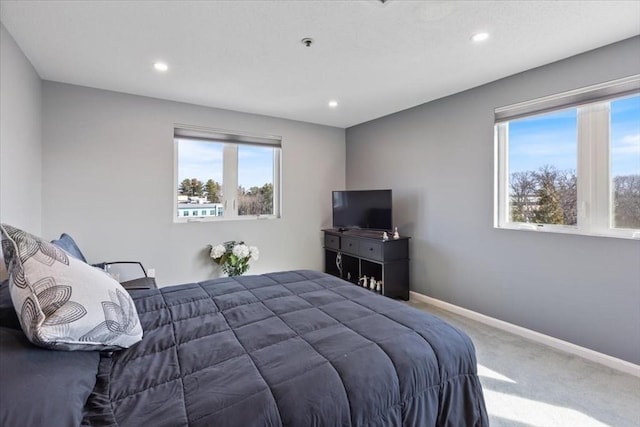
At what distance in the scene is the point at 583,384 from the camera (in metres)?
2.10

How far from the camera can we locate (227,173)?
4023 mm

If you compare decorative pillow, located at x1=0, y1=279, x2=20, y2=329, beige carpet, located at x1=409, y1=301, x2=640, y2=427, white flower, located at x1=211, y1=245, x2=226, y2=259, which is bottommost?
beige carpet, located at x1=409, y1=301, x2=640, y2=427

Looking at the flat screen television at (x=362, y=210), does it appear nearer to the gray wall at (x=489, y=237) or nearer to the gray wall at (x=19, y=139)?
the gray wall at (x=489, y=237)

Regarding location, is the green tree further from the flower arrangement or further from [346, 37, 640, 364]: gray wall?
[346, 37, 640, 364]: gray wall

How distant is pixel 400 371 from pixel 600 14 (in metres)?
2.47

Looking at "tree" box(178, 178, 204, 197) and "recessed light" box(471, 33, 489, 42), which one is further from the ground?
"recessed light" box(471, 33, 489, 42)

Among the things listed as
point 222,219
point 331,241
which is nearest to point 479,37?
point 331,241

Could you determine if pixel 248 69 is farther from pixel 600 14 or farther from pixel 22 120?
pixel 600 14

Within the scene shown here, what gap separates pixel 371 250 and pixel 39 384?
11.0 ft

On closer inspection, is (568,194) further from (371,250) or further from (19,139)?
(19,139)

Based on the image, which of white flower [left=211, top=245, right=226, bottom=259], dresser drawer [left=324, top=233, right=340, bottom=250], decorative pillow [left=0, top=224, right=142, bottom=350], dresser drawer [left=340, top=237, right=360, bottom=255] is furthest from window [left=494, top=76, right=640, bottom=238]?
decorative pillow [left=0, top=224, right=142, bottom=350]

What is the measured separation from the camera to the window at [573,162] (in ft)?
7.54

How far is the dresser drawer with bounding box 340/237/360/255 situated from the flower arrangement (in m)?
1.27

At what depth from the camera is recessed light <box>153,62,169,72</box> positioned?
8.53 ft
